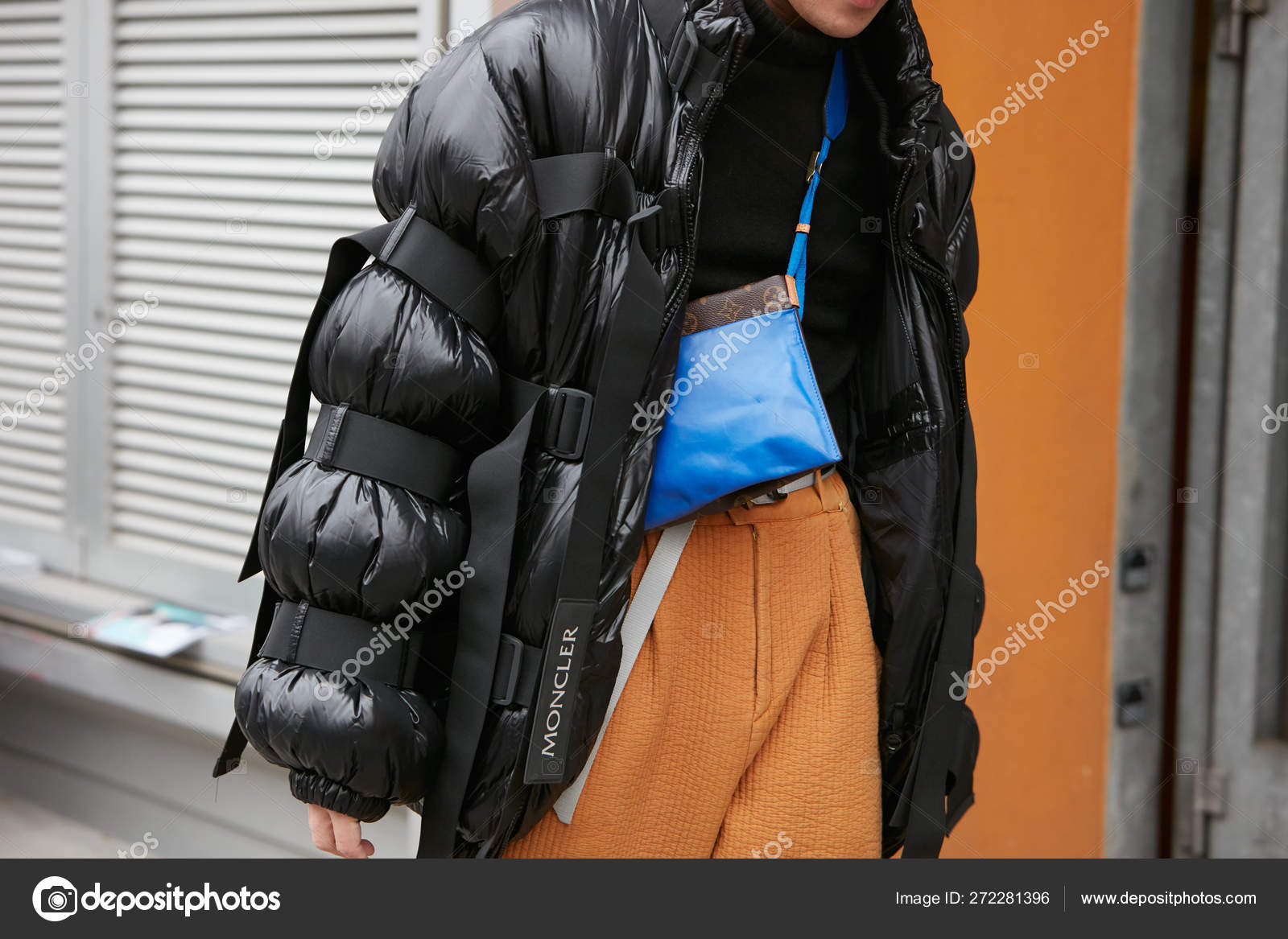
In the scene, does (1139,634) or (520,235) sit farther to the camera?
(1139,634)

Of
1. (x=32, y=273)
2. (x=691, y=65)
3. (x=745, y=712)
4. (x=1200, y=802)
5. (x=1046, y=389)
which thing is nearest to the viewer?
(x=691, y=65)

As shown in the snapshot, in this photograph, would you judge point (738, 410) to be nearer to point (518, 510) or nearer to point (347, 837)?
point (518, 510)

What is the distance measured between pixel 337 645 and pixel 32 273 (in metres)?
2.78

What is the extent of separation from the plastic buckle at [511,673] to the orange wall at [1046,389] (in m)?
1.69

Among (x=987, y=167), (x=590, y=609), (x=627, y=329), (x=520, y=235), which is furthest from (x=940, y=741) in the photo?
(x=987, y=167)

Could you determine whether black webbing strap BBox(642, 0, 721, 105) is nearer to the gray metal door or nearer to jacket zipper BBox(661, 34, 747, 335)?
jacket zipper BBox(661, 34, 747, 335)

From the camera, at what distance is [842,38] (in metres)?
1.33

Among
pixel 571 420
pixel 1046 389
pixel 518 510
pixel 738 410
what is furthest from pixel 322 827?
pixel 1046 389

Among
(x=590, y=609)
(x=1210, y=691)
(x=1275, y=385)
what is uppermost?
(x=1275, y=385)

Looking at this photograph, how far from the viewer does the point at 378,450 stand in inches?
44.6

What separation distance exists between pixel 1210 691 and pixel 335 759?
2464 mm

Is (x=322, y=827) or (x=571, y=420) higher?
(x=571, y=420)

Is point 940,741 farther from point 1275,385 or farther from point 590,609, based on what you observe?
point 1275,385

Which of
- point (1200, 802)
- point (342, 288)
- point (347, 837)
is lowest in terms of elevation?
point (1200, 802)
